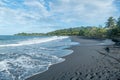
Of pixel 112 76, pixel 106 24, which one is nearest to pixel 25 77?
pixel 112 76

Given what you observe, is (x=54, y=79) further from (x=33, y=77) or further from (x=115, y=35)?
(x=115, y=35)

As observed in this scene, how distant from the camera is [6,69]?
1009 cm

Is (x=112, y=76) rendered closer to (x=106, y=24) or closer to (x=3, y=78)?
(x=3, y=78)

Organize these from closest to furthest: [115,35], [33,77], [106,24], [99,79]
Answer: [99,79] < [33,77] < [115,35] < [106,24]

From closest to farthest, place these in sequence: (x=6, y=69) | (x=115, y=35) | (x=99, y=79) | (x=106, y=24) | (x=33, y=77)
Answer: (x=99, y=79) < (x=33, y=77) < (x=6, y=69) < (x=115, y=35) < (x=106, y=24)

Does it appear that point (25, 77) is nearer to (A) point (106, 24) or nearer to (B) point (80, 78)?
(B) point (80, 78)

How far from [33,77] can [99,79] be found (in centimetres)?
348

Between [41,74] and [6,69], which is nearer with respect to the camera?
[41,74]

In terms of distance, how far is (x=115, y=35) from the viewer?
189 feet

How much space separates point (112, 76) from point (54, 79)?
313cm

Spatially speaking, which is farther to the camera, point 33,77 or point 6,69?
point 6,69

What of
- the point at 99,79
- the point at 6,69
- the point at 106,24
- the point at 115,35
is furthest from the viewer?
the point at 106,24

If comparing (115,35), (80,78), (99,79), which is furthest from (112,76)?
(115,35)

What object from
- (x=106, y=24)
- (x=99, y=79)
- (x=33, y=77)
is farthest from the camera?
(x=106, y=24)
